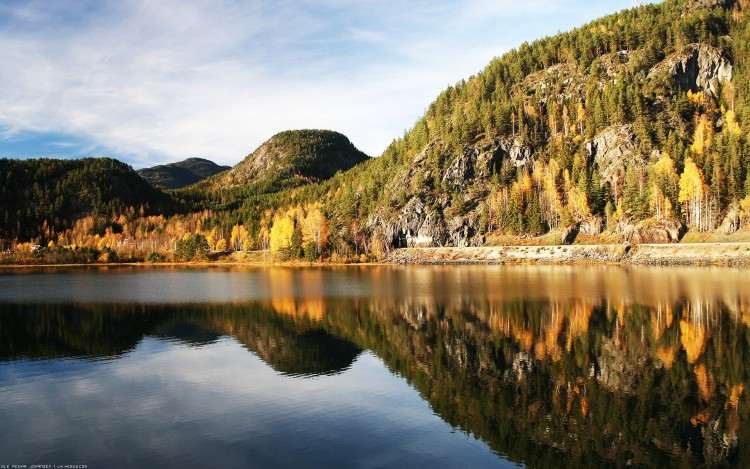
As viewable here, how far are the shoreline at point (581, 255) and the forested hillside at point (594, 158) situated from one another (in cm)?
593

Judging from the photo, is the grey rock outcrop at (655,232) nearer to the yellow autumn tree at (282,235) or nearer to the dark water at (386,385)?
the dark water at (386,385)

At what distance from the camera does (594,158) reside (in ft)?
519

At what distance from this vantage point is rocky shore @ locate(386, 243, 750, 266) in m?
100

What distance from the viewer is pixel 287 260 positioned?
558 feet

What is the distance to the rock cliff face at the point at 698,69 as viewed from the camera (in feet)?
530

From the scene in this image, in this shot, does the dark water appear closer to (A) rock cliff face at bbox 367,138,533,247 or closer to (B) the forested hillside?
(B) the forested hillside

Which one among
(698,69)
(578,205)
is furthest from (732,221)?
(698,69)

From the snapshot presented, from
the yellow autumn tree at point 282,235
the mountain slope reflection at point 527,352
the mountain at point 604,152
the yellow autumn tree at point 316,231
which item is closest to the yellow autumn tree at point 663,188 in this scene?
the mountain at point 604,152

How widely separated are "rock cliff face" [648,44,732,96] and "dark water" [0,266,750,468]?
145098 mm

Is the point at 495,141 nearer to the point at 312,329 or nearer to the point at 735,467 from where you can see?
the point at 312,329

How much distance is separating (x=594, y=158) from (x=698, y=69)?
167 feet

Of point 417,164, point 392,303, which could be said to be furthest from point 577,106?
point 392,303

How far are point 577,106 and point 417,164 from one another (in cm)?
6234

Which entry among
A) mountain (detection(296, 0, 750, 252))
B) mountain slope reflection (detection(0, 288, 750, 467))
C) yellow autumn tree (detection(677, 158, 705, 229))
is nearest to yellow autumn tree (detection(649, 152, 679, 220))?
mountain (detection(296, 0, 750, 252))
